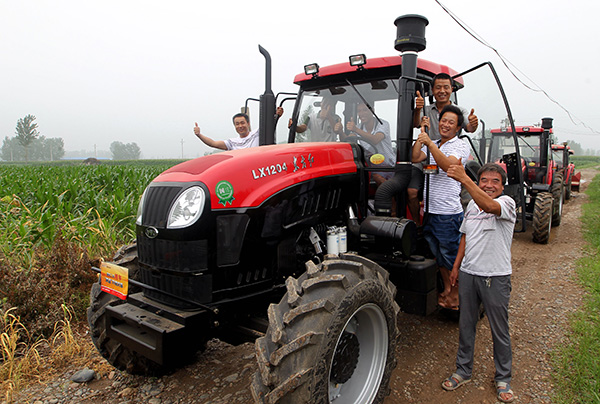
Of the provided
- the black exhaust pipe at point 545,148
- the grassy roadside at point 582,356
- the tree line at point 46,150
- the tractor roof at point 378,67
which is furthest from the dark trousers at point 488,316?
the tree line at point 46,150

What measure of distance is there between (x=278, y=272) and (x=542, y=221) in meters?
6.80

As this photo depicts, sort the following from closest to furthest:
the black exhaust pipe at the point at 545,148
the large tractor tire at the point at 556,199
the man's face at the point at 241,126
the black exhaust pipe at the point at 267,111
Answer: the black exhaust pipe at the point at 267,111
the man's face at the point at 241,126
the large tractor tire at the point at 556,199
the black exhaust pipe at the point at 545,148

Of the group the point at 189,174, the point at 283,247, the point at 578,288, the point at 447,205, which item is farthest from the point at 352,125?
the point at 578,288

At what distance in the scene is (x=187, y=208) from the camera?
252cm

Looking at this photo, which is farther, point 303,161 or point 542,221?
point 542,221

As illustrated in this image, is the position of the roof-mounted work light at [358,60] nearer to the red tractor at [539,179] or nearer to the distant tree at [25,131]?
the red tractor at [539,179]

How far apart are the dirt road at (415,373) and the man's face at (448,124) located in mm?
1934

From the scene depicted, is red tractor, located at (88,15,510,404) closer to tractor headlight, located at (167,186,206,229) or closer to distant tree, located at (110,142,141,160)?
tractor headlight, located at (167,186,206,229)

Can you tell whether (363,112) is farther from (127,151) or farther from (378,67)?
(127,151)

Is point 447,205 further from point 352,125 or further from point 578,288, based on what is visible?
point 578,288

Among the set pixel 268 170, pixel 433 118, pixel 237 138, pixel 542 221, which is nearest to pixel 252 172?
pixel 268 170

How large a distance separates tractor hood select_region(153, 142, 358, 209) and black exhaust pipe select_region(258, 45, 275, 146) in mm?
614

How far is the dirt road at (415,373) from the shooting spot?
3.08 metres

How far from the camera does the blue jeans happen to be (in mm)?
3652
